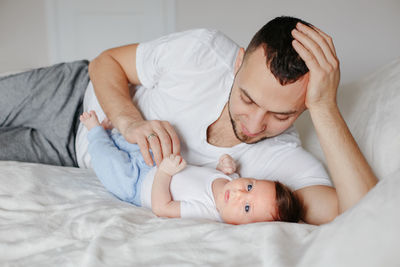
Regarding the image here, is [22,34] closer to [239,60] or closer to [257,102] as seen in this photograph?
[239,60]

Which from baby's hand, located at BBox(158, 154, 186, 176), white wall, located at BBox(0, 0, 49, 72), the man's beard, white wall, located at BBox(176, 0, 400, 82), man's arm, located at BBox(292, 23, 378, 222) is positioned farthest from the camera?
white wall, located at BBox(0, 0, 49, 72)

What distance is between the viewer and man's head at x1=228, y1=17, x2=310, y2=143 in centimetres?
107

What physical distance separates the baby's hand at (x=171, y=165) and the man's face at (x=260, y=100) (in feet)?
0.78

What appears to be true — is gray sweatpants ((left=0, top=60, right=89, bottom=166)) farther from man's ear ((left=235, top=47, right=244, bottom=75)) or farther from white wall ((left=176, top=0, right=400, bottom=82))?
white wall ((left=176, top=0, right=400, bottom=82))

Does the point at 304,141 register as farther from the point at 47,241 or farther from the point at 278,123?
the point at 47,241

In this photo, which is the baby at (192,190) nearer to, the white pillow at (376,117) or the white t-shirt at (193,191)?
the white t-shirt at (193,191)

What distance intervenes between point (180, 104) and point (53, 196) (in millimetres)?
557

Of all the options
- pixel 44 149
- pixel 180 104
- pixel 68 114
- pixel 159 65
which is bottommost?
pixel 44 149

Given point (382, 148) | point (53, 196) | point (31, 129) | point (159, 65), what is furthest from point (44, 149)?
point (382, 148)

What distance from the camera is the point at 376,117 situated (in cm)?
124

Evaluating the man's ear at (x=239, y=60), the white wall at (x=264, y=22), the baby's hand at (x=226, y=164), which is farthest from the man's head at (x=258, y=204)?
the white wall at (x=264, y=22)

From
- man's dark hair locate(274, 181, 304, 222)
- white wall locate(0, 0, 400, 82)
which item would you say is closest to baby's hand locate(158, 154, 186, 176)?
man's dark hair locate(274, 181, 304, 222)

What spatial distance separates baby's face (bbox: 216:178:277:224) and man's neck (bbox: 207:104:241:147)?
0.90 ft

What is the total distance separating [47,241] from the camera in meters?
0.87
